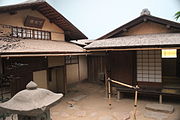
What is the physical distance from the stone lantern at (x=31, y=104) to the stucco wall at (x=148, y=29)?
25.3ft

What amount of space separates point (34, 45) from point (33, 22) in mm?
2144

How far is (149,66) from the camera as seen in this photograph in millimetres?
8727

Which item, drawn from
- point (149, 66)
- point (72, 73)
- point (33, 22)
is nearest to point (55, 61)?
point (33, 22)

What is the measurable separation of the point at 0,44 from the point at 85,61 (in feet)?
32.3

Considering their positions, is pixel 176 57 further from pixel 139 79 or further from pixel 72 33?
pixel 72 33

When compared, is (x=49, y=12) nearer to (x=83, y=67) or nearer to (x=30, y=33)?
(x=30, y=33)

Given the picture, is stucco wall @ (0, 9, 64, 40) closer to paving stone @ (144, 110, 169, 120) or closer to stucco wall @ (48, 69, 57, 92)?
stucco wall @ (48, 69, 57, 92)

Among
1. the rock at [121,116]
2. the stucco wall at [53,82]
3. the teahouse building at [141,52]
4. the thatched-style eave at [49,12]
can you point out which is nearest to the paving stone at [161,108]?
the teahouse building at [141,52]

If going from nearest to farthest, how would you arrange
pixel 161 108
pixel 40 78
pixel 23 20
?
pixel 161 108 < pixel 23 20 < pixel 40 78

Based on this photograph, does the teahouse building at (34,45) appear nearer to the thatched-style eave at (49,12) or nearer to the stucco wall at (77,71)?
the thatched-style eave at (49,12)

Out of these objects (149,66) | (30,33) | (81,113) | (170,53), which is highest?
(30,33)

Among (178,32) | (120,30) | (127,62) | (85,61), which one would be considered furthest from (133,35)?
(85,61)

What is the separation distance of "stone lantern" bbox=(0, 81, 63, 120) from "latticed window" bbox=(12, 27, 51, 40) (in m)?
5.83

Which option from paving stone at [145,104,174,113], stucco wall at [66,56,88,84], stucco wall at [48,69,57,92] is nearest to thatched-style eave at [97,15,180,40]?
paving stone at [145,104,174,113]
